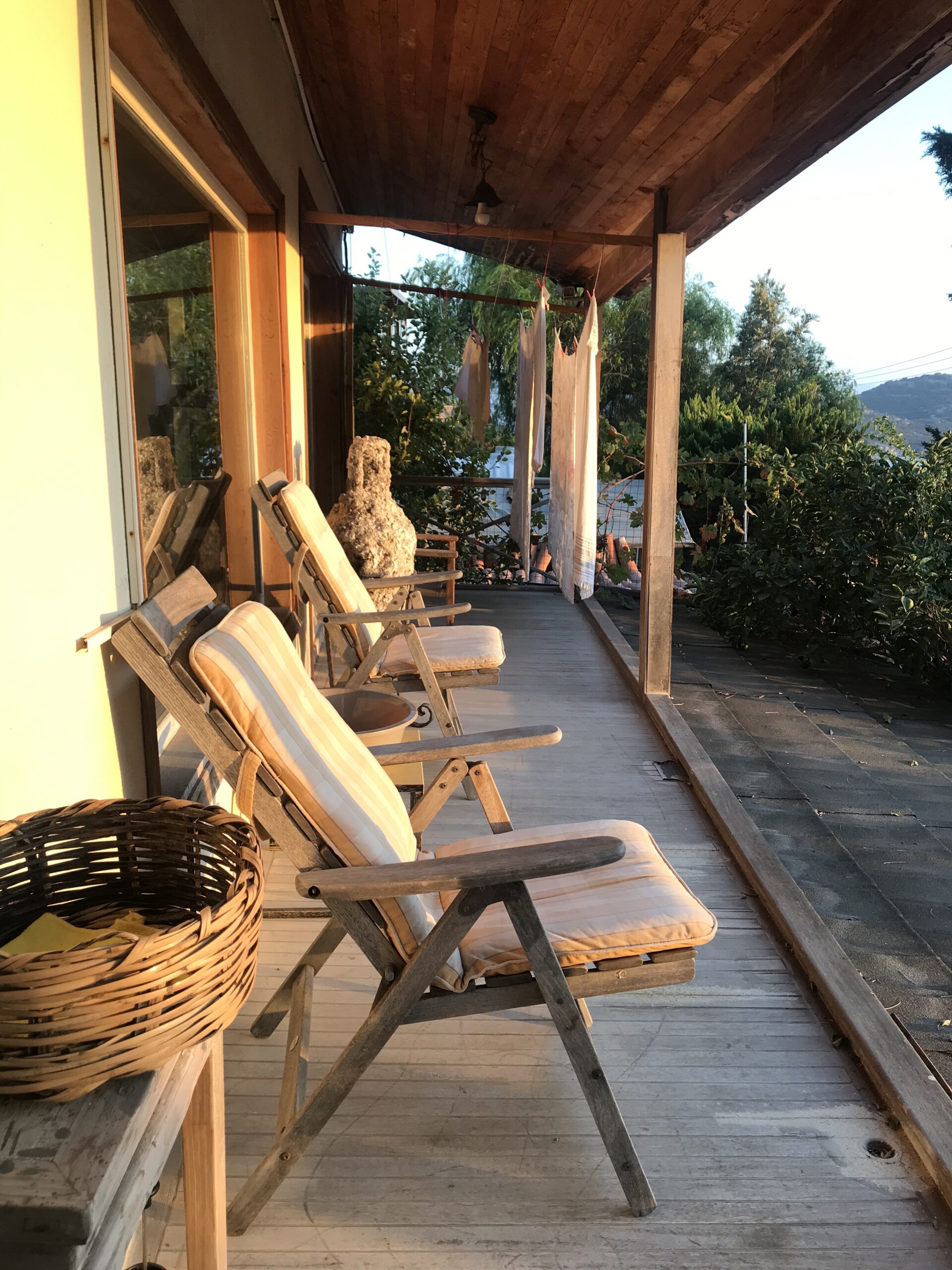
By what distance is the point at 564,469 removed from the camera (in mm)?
5508

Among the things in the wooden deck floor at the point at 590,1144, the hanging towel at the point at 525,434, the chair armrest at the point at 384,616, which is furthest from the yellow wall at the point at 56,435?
the hanging towel at the point at 525,434

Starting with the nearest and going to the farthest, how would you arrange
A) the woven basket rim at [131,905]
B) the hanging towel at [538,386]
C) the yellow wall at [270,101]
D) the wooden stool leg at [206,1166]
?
the woven basket rim at [131,905]
the wooden stool leg at [206,1166]
the yellow wall at [270,101]
the hanging towel at [538,386]

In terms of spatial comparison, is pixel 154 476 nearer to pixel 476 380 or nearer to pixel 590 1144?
pixel 590 1144

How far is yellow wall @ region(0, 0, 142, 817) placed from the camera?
1354mm

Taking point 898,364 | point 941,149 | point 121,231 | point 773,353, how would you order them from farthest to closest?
point 898,364 → point 773,353 → point 941,149 → point 121,231

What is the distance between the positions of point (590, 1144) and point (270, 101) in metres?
3.92

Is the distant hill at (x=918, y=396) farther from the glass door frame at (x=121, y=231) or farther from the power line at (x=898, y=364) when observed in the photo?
the glass door frame at (x=121, y=231)

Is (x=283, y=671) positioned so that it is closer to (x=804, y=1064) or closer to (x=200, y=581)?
(x=200, y=581)

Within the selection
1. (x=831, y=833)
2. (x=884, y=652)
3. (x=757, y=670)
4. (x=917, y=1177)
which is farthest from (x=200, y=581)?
(x=884, y=652)

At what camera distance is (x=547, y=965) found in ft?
5.12

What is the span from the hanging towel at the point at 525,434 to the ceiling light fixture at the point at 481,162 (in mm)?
736

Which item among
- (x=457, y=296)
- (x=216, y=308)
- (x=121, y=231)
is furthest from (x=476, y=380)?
(x=121, y=231)

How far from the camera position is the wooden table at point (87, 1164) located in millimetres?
698

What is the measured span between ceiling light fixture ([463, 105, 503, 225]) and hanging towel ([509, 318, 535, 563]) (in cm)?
74
